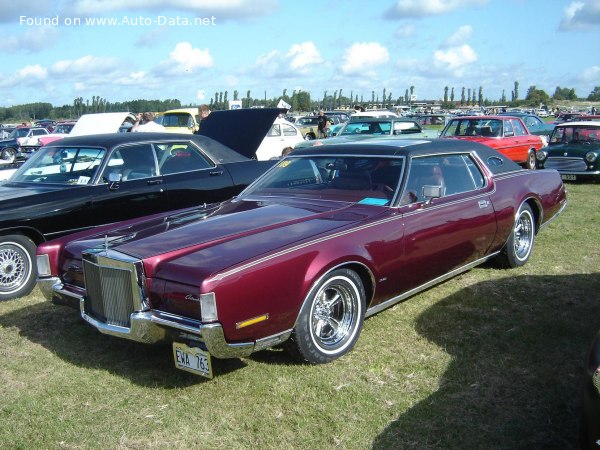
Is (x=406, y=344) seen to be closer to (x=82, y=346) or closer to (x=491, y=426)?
(x=491, y=426)

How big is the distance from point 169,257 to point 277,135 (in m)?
14.5

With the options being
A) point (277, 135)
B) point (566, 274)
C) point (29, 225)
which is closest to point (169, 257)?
point (29, 225)

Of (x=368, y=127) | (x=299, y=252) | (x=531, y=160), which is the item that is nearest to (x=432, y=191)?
(x=299, y=252)

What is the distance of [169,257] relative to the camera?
358cm

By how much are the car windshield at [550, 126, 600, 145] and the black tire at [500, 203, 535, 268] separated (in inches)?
315

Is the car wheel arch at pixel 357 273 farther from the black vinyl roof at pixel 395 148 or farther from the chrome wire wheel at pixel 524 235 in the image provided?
the chrome wire wheel at pixel 524 235

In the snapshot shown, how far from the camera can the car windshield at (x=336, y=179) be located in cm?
460

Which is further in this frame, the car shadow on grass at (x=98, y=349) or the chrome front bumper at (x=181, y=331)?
the car shadow on grass at (x=98, y=349)

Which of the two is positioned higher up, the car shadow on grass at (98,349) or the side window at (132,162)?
the side window at (132,162)

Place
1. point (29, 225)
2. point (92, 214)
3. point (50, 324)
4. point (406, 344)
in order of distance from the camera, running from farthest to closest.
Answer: point (92, 214) < point (29, 225) < point (50, 324) < point (406, 344)

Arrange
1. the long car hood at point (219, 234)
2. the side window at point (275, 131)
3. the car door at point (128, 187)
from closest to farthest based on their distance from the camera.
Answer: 1. the long car hood at point (219, 234)
2. the car door at point (128, 187)
3. the side window at point (275, 131)

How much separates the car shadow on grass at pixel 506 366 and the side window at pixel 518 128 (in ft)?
30.3

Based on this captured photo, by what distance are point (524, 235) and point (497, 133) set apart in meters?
7.97

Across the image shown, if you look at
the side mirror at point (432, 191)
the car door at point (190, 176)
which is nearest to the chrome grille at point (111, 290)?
the side mirror at point (432, 191)
